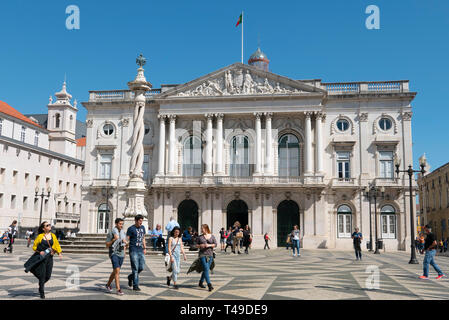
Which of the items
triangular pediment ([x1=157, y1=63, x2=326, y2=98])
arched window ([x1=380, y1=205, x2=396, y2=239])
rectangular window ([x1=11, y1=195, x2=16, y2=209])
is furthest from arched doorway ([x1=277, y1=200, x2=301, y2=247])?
rectangular window ([x1=11, y1=195, x2=16, y2=209])

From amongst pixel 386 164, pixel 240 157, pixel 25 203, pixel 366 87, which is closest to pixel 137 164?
pixel 240 157

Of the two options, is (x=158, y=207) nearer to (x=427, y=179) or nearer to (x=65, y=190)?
A: (x=65, y=190)

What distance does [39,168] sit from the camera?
62.9 meters

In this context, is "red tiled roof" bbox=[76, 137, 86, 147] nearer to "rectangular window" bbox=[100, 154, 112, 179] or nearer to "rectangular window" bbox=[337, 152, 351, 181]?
"rectangular window" bbox=[100, 154, 112, 179]

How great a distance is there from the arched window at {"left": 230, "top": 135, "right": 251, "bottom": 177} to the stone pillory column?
18065mm

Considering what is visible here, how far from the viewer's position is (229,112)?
4356cm

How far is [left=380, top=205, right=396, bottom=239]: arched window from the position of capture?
41500 mm

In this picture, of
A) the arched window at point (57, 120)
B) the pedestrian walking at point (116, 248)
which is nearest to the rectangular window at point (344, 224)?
the pedestrian walking at point (116, 248)

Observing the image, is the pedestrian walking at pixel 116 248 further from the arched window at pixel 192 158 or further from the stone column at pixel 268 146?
the arched window at pixel 192 158

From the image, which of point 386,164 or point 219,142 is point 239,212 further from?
point 386,164

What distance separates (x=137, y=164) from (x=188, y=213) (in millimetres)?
18111

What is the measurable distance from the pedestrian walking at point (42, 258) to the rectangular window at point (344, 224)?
34.7 m
